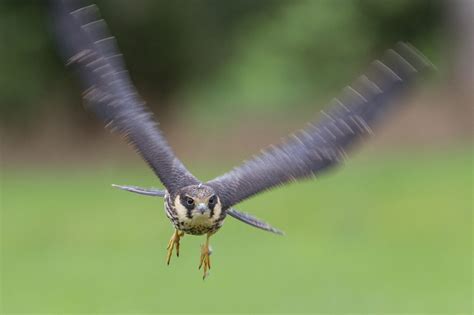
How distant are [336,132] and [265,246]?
10.1 metres

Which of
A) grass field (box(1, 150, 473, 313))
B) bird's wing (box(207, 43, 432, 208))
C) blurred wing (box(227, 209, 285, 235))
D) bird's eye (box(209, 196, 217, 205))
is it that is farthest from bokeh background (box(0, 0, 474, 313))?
bird's eye (box(209, 196, 217, 205))

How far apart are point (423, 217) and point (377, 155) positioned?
3294 millimetres

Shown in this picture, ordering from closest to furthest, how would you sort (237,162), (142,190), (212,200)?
(212,200), (142,190), (237,162)

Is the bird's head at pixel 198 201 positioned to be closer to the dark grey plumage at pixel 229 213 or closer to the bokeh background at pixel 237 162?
the dark grey plumage at pixel 229 213

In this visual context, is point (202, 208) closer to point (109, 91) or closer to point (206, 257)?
point (206, 257)

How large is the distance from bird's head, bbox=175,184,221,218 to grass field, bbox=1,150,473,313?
7.44 meters

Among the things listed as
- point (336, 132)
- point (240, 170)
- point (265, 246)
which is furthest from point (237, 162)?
point (336, 132)

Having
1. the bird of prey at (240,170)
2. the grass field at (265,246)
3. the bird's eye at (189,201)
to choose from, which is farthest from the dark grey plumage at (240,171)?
the grass field at (265,246)

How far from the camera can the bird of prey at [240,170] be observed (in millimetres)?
6156

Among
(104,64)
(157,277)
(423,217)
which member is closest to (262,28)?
(423,217)

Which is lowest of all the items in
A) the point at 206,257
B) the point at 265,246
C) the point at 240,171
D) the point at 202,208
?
the point at 206,257

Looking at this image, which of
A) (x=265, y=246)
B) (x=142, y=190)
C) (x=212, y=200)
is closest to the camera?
(x=212, y=200)

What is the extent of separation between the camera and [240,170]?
6.43 metres

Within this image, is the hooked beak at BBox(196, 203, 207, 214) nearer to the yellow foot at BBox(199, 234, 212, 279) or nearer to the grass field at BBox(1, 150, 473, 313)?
the yellow foot at BBox(199, 234, 212, 279)
